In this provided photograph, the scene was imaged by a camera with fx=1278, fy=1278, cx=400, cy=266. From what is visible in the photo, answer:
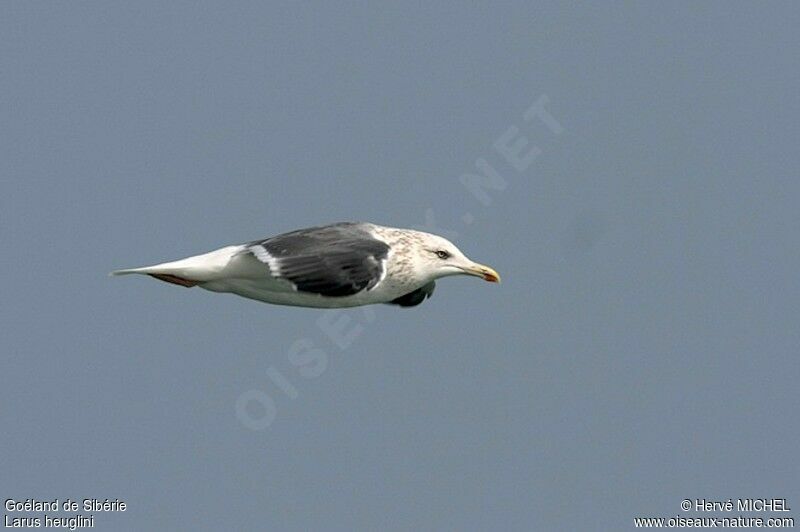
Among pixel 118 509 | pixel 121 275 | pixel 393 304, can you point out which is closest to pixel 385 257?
pixel 393 304

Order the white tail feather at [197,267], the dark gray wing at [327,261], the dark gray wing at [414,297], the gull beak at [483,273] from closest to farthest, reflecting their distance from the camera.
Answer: the dark gray wing at [327,261], the white tail feather at [197,267], the gull beak at [483,273], the dark gray wing at [414,297]

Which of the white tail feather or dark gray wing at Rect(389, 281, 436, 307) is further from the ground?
the white tail feather

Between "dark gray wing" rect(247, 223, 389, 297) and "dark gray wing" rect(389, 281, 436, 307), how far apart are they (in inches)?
56.5

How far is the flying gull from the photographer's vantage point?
1400cm

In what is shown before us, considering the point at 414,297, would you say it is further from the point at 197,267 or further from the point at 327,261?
the point at 197,267

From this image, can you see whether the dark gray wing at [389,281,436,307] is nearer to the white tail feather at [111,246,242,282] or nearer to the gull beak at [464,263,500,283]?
the gull beak at [464,263,500,283]

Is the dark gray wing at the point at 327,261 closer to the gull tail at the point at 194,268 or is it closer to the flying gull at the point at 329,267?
the flying gull at the point at 329,267

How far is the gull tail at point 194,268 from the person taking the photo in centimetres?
1490

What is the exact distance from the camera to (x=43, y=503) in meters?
14.0

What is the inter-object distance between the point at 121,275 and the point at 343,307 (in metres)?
2.66

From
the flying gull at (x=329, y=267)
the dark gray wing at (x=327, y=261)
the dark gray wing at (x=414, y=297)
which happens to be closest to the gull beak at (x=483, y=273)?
the flying gull at (x=329, y=267)

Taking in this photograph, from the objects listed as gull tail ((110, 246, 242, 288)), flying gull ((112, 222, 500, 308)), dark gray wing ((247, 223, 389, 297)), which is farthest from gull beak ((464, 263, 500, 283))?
gull tail ((110, 246, 242, 288))

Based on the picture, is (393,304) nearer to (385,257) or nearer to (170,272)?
(385,257)

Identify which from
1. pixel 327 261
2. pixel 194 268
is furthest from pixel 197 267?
pixel 327 261
